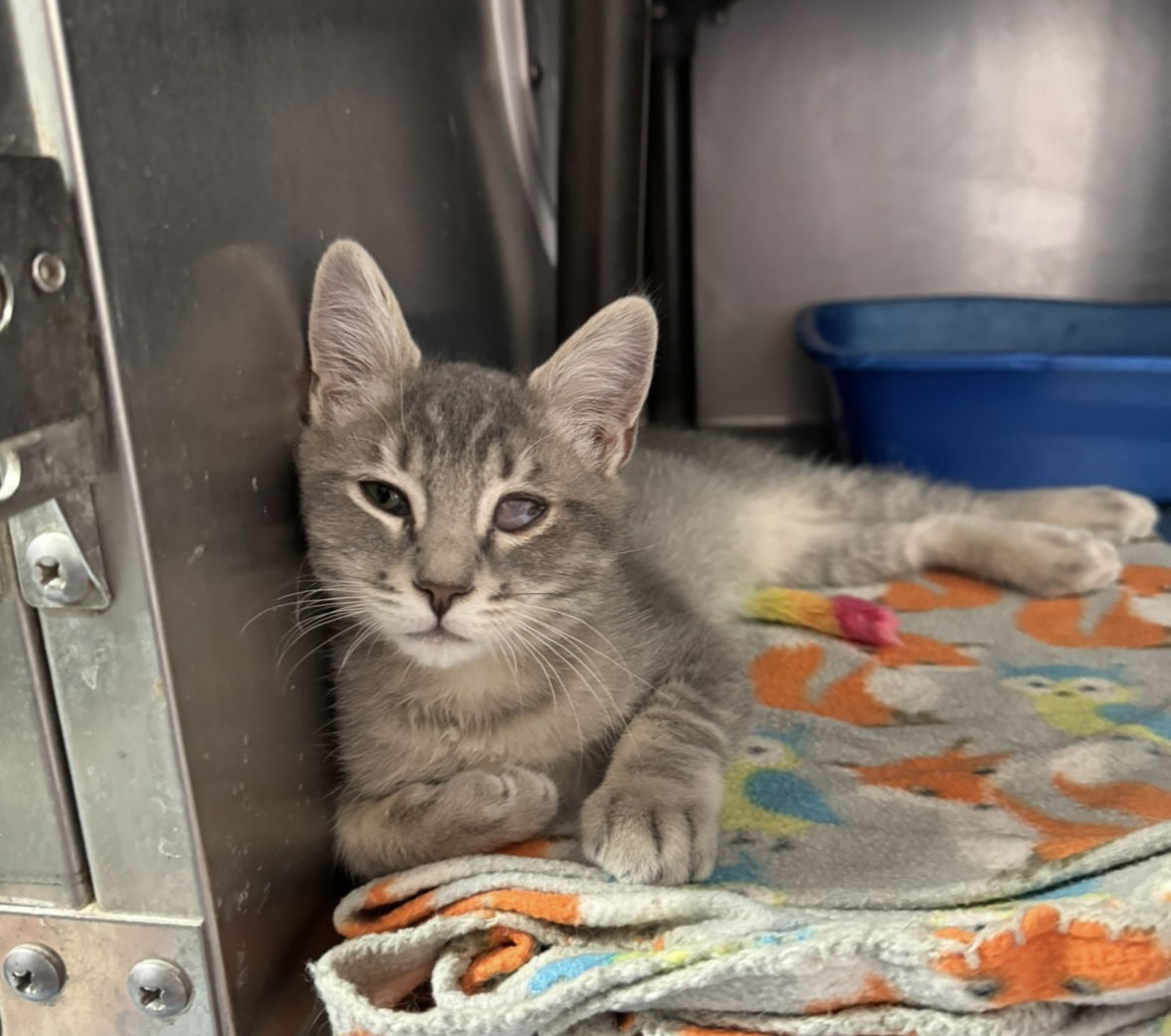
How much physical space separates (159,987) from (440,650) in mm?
354

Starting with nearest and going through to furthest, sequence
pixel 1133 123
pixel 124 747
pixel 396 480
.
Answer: pixel 124 747, pixel 396 480, pixel 1133 123

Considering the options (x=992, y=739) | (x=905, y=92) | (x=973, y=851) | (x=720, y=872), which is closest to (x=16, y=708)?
(x=720, y=872)

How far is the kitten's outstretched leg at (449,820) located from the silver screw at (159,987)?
8.6 inches

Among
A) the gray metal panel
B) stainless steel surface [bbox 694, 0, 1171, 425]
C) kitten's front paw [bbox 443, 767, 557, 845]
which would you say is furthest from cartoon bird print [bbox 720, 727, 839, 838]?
stainless steel surface [bbox 694, 0, 1171, 425]

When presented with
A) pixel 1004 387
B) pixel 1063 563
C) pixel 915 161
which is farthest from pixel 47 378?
pixel 915 161

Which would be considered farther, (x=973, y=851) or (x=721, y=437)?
(x=721, y=437)

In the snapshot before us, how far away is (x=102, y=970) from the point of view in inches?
32.7

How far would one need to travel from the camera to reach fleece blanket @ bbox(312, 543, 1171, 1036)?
0.74 metres

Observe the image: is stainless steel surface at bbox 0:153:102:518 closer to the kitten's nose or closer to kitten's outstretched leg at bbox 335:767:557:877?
the kitten's nose

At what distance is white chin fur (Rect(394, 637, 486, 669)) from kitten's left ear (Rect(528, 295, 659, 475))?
0.30 meters

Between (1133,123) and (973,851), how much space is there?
1716 mm

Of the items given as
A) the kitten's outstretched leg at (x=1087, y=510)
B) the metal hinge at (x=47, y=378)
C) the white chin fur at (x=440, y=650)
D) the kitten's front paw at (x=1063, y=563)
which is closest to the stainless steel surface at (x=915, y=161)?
the kitten's outstretched leg at (x=1087, y=510)

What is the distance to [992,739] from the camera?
3.90ft

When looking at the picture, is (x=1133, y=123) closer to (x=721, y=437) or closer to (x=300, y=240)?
(x=721, y=437)
